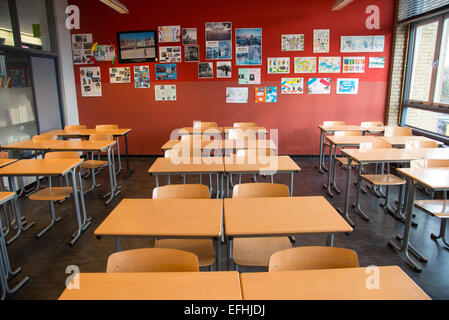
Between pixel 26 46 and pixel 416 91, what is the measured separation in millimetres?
6952

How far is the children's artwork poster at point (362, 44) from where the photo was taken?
20.3 feet

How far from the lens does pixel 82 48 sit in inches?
256

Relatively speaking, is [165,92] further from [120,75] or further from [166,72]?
[120,75]

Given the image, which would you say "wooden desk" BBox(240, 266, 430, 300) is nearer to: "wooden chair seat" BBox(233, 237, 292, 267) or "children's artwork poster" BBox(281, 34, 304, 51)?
"wooden chair seat" BBox(233, 237, 292, 267)

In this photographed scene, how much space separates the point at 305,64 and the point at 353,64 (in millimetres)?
958

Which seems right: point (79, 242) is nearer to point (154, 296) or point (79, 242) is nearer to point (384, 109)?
point (154, 296)

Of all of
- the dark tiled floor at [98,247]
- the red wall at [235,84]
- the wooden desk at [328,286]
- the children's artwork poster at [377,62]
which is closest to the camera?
the wooden desk at [328,286]

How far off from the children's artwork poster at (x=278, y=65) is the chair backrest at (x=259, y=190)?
4.33 metres

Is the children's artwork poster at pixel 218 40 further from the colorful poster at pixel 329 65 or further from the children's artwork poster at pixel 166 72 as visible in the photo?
the colorful poster at pixel 329 65

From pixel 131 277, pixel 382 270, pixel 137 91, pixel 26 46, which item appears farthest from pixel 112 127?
pixel 382 270

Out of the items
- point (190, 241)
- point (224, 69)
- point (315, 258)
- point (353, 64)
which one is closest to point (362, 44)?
point (353, 64)

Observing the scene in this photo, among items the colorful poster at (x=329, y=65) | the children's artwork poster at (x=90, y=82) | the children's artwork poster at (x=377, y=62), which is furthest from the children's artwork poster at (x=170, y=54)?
the children's artwork poster at (x=377, y=62)

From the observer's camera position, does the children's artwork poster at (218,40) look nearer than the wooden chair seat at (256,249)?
No

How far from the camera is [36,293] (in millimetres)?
2523
